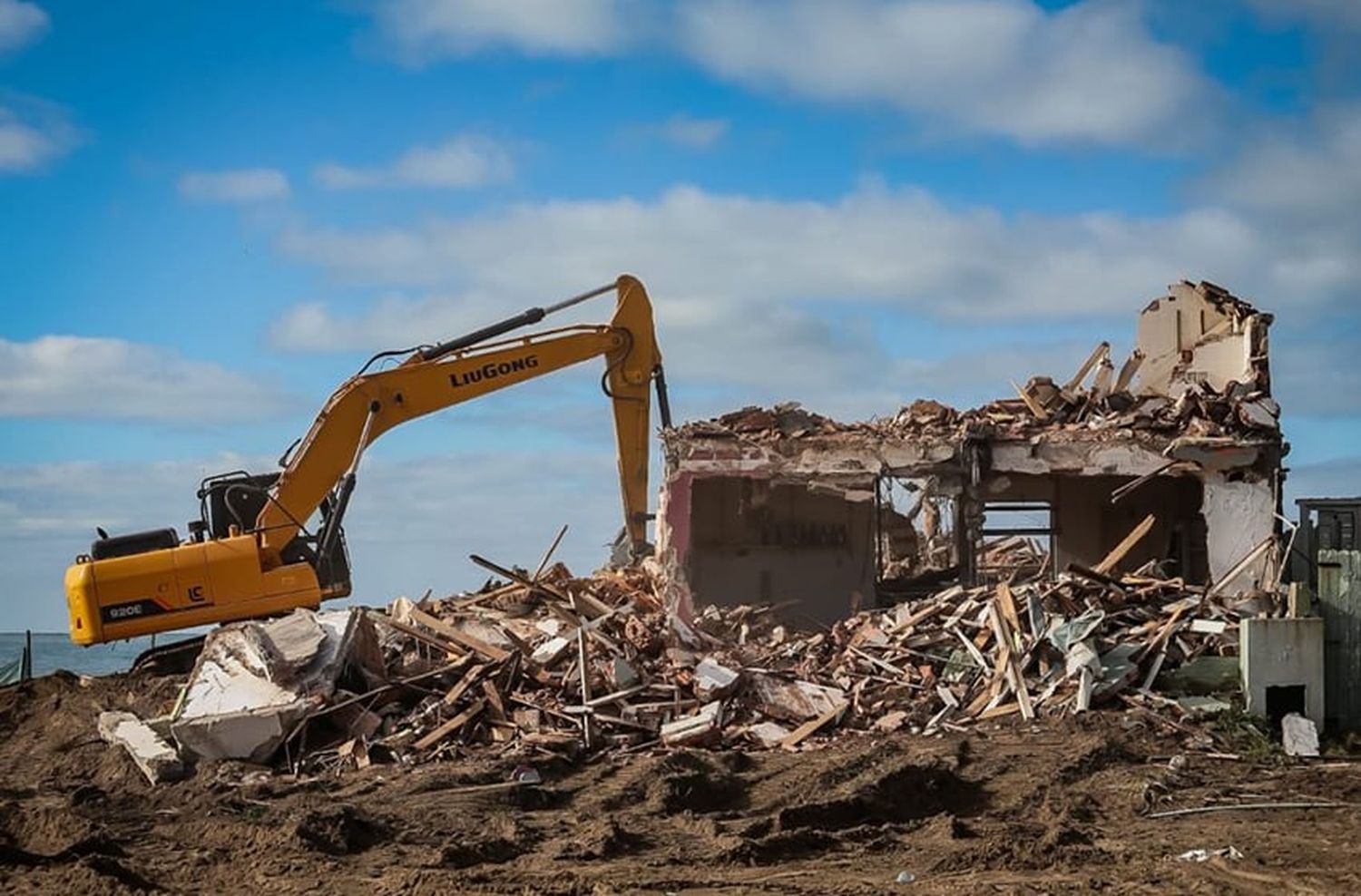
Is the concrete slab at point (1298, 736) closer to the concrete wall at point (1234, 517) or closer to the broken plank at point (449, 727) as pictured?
the concrete wall at point (1234, 517)

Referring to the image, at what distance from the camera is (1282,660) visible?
14758 mm

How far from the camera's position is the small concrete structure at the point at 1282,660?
48.2ft

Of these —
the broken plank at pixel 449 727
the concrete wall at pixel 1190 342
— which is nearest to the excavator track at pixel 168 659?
the broken plank at pixel 449 727

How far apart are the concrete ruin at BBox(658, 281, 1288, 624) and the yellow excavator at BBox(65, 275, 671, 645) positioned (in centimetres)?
144

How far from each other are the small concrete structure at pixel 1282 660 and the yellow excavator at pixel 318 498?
7.69 meters

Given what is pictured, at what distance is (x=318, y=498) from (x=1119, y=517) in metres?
11.4

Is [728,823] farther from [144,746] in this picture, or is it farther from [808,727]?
[144,746]

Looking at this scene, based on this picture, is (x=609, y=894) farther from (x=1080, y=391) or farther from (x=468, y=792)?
(x=1080, y=391)

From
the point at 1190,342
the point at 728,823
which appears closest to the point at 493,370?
the point at 1190,342

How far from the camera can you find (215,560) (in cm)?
1716

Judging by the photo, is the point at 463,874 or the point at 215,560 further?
the point at 215,560

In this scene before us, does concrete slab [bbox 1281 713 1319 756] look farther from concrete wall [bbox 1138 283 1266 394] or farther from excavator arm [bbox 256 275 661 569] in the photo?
excavator arm [bbox 256 275 661 569]

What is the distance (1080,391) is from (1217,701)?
5.83 m

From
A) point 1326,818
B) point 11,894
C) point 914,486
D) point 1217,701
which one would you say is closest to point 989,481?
point 914,486
